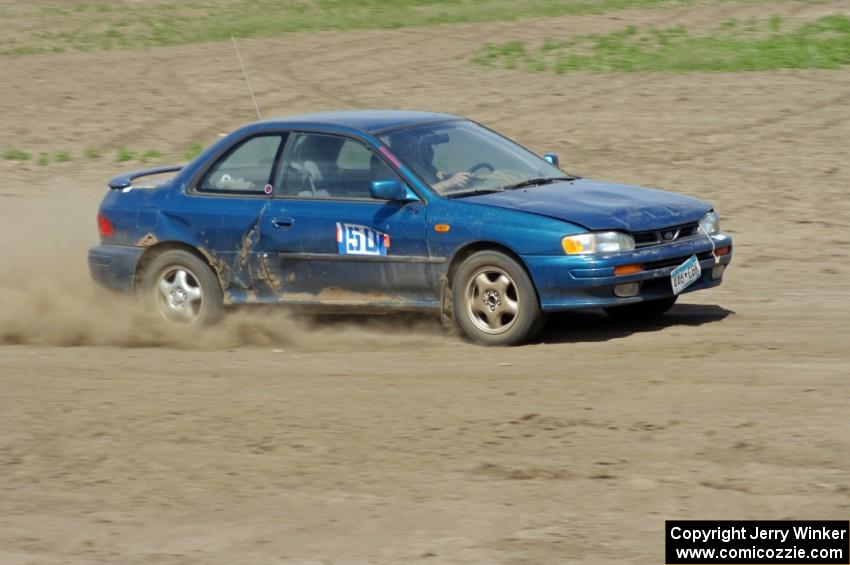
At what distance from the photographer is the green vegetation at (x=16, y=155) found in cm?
1780

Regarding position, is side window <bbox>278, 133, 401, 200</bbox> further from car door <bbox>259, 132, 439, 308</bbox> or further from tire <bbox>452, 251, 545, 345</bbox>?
tire <bbox>452, 251, 545, 345</bbox>

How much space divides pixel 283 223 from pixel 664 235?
250cm

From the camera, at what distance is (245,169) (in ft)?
32.9

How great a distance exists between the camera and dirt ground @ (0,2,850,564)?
585 cm

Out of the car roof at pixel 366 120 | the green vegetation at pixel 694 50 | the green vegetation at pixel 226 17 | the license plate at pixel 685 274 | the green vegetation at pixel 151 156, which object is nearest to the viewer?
the license plate at pixel 685 274

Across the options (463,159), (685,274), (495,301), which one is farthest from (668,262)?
(463,159)

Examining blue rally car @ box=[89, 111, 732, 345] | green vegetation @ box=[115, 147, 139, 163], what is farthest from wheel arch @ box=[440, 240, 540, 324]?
green vegetation @ box=[115, 147, 139, 163]

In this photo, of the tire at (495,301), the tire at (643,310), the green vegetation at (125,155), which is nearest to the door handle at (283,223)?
the tire at (495,301)

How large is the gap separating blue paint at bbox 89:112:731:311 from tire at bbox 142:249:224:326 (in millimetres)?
96

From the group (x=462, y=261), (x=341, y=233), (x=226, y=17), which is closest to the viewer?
(x=462, y=261)

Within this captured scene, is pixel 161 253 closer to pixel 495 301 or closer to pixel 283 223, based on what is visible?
pixel 283 223

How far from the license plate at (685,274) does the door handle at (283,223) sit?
8.23 feet

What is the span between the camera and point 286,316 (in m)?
10.0

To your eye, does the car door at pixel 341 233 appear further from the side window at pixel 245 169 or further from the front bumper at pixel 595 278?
the front bumper at pixel 595 278
